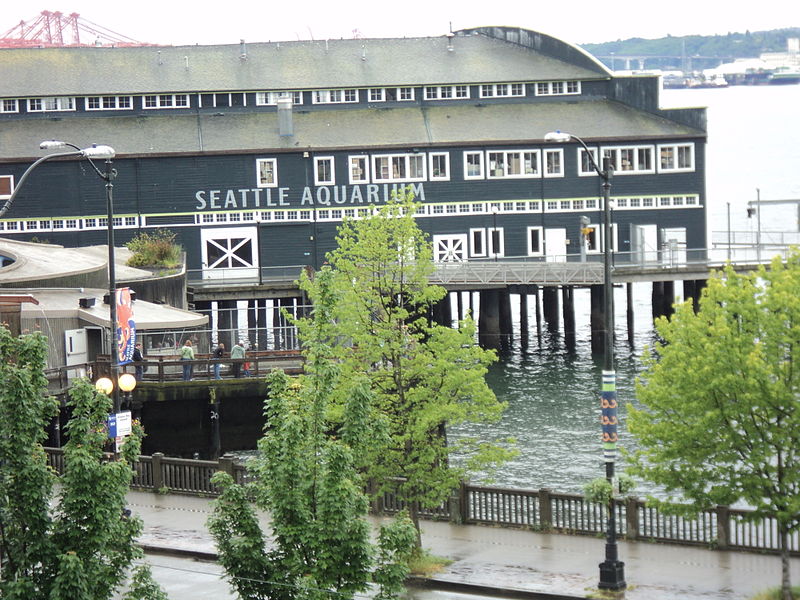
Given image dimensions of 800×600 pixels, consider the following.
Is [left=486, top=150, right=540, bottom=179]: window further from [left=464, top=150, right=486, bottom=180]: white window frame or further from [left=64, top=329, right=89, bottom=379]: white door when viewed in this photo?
[left=64, top=329, right=89, bottom=379]: white door

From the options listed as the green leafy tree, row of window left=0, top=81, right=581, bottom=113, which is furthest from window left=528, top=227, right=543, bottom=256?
the green leafy tree

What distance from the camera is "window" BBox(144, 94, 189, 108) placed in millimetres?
79750

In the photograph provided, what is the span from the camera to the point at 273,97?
80.7m

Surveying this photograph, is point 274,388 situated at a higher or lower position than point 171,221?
lower

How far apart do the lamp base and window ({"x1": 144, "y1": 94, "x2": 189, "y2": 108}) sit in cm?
5864

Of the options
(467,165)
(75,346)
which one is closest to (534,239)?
(467,165)

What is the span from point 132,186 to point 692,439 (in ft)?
179

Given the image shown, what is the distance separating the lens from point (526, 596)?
25.8 metres

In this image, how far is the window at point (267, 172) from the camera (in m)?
77.5

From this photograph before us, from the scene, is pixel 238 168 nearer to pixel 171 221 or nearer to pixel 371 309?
pixel 171 221

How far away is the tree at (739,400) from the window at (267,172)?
5269 cm

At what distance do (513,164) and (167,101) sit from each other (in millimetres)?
19346

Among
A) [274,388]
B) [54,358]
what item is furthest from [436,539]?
[54,358]

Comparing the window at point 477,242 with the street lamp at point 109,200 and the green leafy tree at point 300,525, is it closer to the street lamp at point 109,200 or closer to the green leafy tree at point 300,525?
the street lamp at point 109,200
